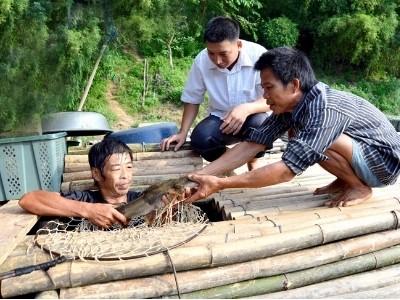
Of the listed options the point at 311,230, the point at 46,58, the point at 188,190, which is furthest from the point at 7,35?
the point at 311,230

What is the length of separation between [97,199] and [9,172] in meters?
1.24

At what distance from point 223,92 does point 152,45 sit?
11.8 m

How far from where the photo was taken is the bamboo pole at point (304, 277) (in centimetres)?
242

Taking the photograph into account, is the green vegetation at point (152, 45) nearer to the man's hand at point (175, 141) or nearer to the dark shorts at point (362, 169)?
the man's hand at point (175, 141)

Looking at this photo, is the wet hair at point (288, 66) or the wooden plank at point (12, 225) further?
the wet hair at point (288, 66)

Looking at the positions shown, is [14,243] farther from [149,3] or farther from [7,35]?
[149,3]

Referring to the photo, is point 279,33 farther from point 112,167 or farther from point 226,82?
point 112,167

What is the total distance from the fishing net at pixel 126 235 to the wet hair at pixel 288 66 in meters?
0.97

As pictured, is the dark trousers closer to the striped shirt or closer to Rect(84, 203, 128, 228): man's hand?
the striped shirt

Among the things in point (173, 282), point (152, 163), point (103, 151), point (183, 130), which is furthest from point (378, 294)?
point (183, 130)

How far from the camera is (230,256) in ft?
8.02

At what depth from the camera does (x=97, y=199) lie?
3285mm

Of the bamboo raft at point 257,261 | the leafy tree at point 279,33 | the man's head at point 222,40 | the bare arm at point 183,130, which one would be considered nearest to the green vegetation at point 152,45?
the leafy tree at point 279,33

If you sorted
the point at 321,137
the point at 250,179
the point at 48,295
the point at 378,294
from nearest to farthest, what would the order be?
the point at 48,295 < the point at 378,294 < the point at 321,137 < the point at 250,179
